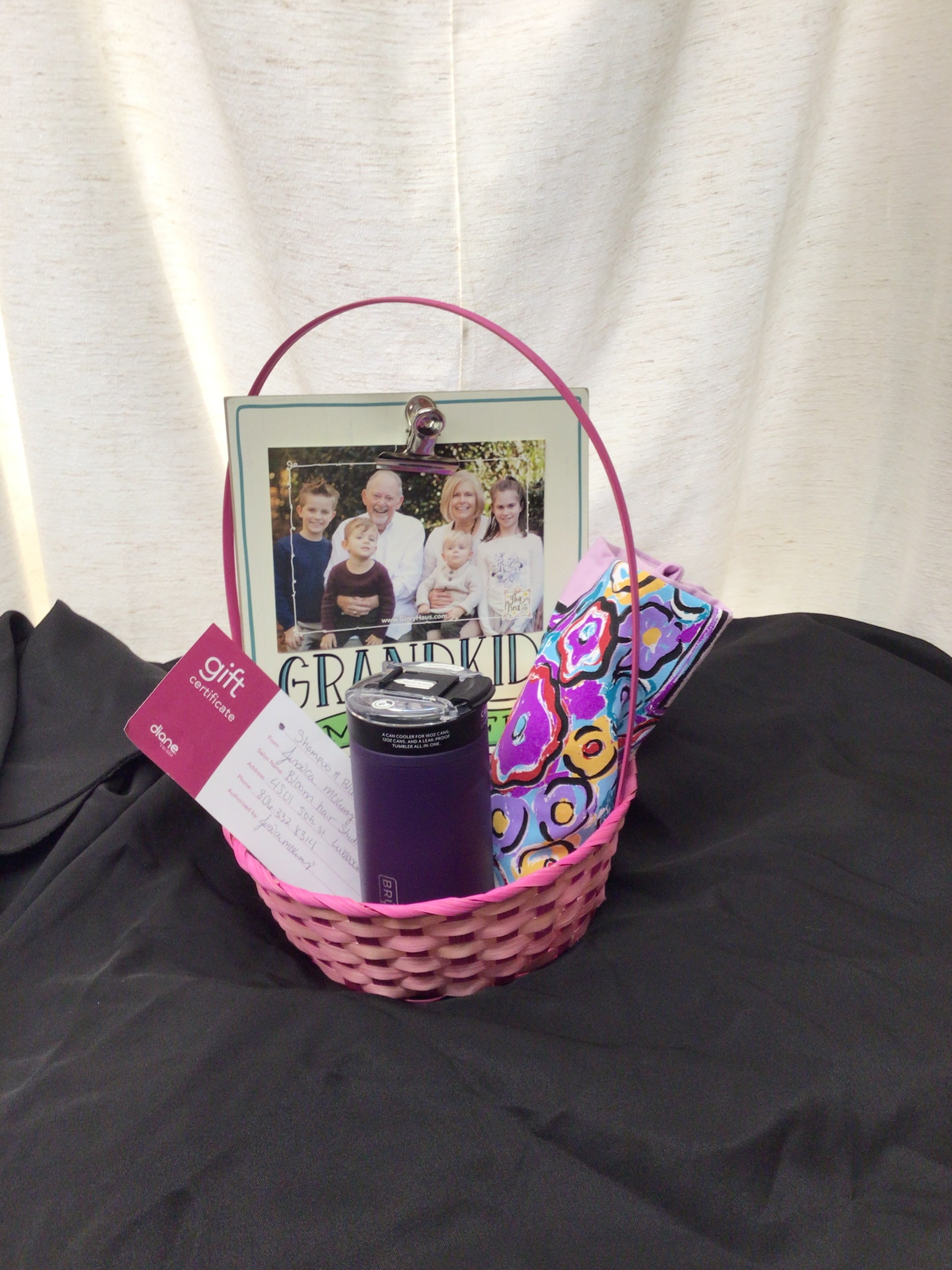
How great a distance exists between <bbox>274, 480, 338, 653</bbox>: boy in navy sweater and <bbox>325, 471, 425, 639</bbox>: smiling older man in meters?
0.01

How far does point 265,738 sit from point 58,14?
735 millimetres

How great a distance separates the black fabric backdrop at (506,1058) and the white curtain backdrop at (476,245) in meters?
0.37

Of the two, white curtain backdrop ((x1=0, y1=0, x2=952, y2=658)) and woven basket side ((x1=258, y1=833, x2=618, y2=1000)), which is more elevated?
white curtain backdrop ((x1=0, y1=0, x2=952, y2=658))

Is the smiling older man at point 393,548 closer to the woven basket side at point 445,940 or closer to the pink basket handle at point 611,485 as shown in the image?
the pink basket handle at point 611,485

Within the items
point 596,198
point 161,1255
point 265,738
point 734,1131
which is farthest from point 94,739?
point 596,198

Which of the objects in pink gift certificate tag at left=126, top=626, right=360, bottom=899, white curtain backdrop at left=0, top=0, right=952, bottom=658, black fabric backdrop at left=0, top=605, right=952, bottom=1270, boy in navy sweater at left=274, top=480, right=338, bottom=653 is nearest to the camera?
black fabric backdrop at left=0, top=605, right=952, bottom=1270

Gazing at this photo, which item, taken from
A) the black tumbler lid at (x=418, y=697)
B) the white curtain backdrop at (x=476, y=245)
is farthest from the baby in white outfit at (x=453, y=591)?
the white curtain backdrop at (x=476, y=245)

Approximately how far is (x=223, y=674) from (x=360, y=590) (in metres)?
0.14

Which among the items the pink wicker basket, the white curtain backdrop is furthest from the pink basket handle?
the white curtain backdrop

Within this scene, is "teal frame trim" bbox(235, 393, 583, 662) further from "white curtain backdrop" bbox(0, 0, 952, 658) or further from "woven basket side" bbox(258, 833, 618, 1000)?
"white curtain backdrop" bbox(0, 0, 952, 658)

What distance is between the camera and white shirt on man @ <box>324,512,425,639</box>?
26.4 inches

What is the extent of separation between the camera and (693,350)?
3.40ft

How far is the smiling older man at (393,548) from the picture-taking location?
667 mm

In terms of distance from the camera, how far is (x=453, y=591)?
0.69 meters
